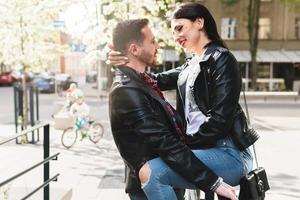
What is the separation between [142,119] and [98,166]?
7261 mm

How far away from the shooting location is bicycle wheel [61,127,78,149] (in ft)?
38.6

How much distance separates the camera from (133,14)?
343 inches

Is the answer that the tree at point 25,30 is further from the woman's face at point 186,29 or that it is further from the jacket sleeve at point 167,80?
the woman's face at point 186,29

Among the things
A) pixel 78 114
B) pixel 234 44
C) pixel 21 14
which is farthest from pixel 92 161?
pixel 234 44

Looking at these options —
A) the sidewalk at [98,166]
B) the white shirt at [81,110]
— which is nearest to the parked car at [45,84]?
the sidewalk at [98,166]

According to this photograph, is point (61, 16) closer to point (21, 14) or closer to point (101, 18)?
point (21, 14)

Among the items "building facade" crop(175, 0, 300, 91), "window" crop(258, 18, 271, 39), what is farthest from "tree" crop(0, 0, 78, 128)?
"window" crop(258, 18, 271, 39)

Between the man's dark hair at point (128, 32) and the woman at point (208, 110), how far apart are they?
86 millimetres

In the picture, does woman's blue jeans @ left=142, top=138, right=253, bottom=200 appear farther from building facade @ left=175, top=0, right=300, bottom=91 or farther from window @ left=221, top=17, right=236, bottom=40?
window @ left=221, top=17, right=236, bottom=40

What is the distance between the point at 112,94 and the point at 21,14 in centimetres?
1037

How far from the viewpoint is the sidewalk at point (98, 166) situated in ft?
23.0

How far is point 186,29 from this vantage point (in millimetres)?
2426

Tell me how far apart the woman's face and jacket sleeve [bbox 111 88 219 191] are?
42cm

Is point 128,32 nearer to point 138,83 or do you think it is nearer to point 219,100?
point 138,83
